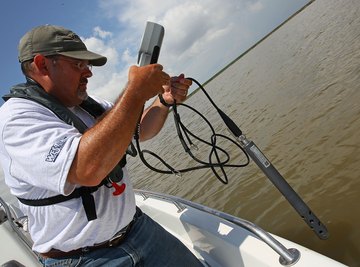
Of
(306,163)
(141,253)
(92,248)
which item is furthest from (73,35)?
(306,163)

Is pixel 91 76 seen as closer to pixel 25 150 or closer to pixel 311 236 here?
pixel 25 150

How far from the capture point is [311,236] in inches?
176

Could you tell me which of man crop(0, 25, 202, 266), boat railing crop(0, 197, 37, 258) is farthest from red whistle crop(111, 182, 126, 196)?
boat railing crop(0, 197, 37, 258)

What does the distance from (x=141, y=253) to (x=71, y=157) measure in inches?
36.8

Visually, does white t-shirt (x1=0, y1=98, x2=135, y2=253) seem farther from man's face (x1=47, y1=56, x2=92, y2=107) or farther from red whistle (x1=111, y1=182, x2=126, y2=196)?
man's face (x1=47, y1=56, x2=92, y2=107)

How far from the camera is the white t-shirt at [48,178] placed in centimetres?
165

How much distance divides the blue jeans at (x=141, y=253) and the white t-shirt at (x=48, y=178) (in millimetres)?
104

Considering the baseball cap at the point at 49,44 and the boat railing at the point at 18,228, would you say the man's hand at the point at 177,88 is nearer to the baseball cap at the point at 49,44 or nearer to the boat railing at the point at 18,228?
the baseball cap at the point at 49,44

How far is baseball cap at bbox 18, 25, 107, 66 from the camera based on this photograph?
189cm

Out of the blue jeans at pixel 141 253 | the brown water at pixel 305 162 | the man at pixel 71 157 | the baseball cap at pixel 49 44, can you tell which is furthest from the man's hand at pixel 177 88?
the brown water at pixel 305 162

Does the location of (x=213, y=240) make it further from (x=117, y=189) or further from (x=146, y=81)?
(x=146, y=81)

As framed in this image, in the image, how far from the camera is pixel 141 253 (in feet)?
7.29

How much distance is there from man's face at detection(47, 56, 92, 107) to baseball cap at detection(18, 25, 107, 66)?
0.14ft

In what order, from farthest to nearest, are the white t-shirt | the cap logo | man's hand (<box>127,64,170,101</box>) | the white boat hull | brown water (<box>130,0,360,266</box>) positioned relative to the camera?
brown water (<box>130,0,360,266</box>) → the white boat hull → the cap logo → man's hand (<box>127,64,170,101</box>) → the white t-shirt
